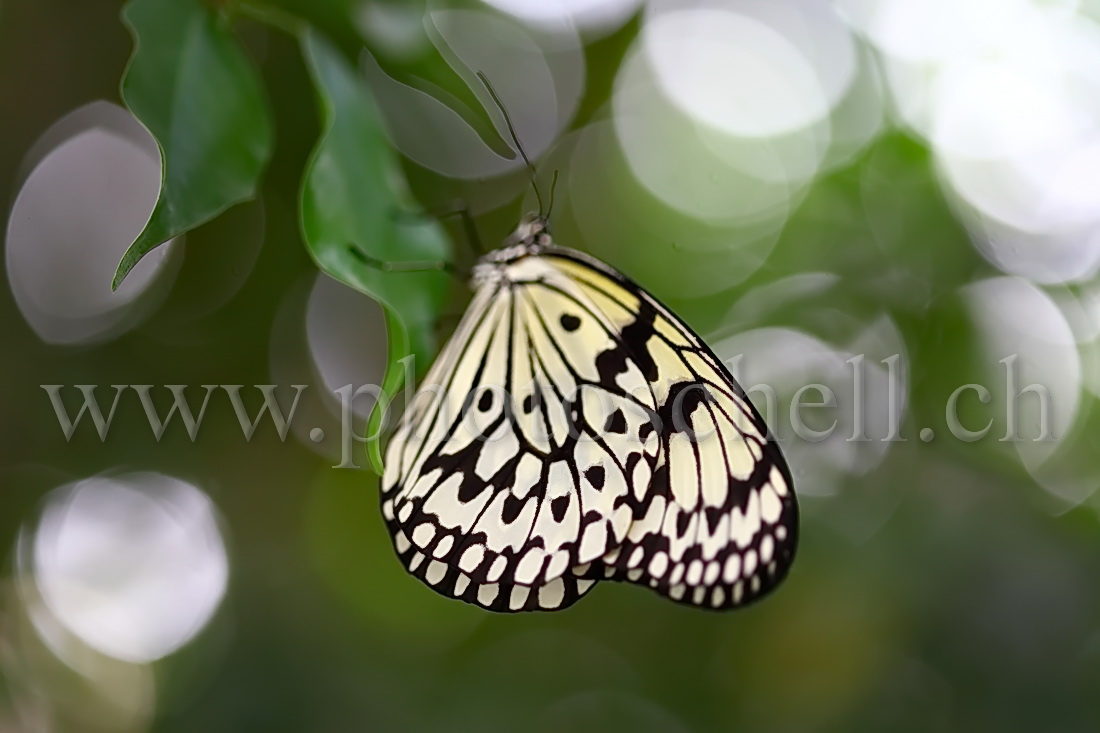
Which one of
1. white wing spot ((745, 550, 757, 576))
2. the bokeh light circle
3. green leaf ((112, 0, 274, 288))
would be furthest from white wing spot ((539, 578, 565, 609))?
the bokeh light circle

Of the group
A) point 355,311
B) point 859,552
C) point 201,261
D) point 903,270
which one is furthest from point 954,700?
point 201,261

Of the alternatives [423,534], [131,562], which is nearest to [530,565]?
[423,534]

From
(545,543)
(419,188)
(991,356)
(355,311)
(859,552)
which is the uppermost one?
(419,188)

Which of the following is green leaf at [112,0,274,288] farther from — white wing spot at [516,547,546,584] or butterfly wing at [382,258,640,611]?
white wing spot at [516,547,546,584]

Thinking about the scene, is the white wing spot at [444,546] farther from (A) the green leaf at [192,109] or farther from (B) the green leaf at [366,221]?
(A) the green leaf at [192,109]

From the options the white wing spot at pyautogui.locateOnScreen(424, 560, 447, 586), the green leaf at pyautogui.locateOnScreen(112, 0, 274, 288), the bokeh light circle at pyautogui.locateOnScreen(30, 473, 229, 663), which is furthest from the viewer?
the bokeh light circle at pyautogui.locateOnScreen(30, 473, 229, 663)

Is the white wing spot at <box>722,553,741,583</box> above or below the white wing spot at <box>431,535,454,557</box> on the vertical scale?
below

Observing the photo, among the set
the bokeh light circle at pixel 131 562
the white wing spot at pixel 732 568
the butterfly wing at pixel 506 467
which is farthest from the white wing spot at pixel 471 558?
the bokeh light circle at pixel 131 562

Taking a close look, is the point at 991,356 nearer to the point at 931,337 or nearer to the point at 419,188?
the point at 931,337
